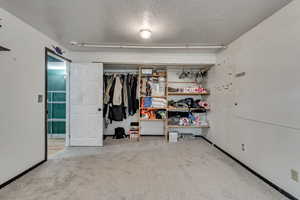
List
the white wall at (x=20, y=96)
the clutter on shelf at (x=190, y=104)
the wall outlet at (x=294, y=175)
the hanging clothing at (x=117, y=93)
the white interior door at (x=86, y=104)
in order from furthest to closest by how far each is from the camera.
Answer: the clutter on shelf at (x=190, y=104), the hanging clothing at (x=117, y=93), the white interior door at (x=86, y=104), the white wall at (x=20, y=96), the wall outlet at (x=294, y=175)

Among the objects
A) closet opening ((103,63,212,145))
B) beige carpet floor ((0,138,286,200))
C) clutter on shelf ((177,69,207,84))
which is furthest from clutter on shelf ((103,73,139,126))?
clutter on shelf ((177,69,207,84))

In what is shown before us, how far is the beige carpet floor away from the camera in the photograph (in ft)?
6.45

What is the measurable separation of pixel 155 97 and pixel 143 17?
2.45 m

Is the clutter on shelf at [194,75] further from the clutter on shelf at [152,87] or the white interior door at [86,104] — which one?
the white interior door at [86,104]

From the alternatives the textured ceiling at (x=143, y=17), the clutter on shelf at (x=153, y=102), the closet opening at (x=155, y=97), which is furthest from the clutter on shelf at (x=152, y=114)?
the textured ceiling at (x=143, y=17)

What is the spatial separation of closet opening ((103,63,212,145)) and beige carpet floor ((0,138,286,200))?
1073 millimetres

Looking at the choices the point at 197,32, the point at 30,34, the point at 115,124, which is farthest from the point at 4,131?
the point at 197,32

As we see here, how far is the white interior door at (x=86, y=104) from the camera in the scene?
385cm

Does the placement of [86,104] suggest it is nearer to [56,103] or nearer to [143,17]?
[56,103]

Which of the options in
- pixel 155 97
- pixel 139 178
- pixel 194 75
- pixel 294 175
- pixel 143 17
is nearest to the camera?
pixel 294 175

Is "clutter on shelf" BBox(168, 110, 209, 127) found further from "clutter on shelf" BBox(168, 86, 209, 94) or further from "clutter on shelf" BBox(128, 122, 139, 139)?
"clutter on shelf" BBox(128, 122, 139, 139)

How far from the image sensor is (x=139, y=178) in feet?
7.76

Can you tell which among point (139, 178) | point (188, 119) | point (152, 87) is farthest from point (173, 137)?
point (139, 178)

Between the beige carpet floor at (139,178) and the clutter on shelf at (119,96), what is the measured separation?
1177mm
